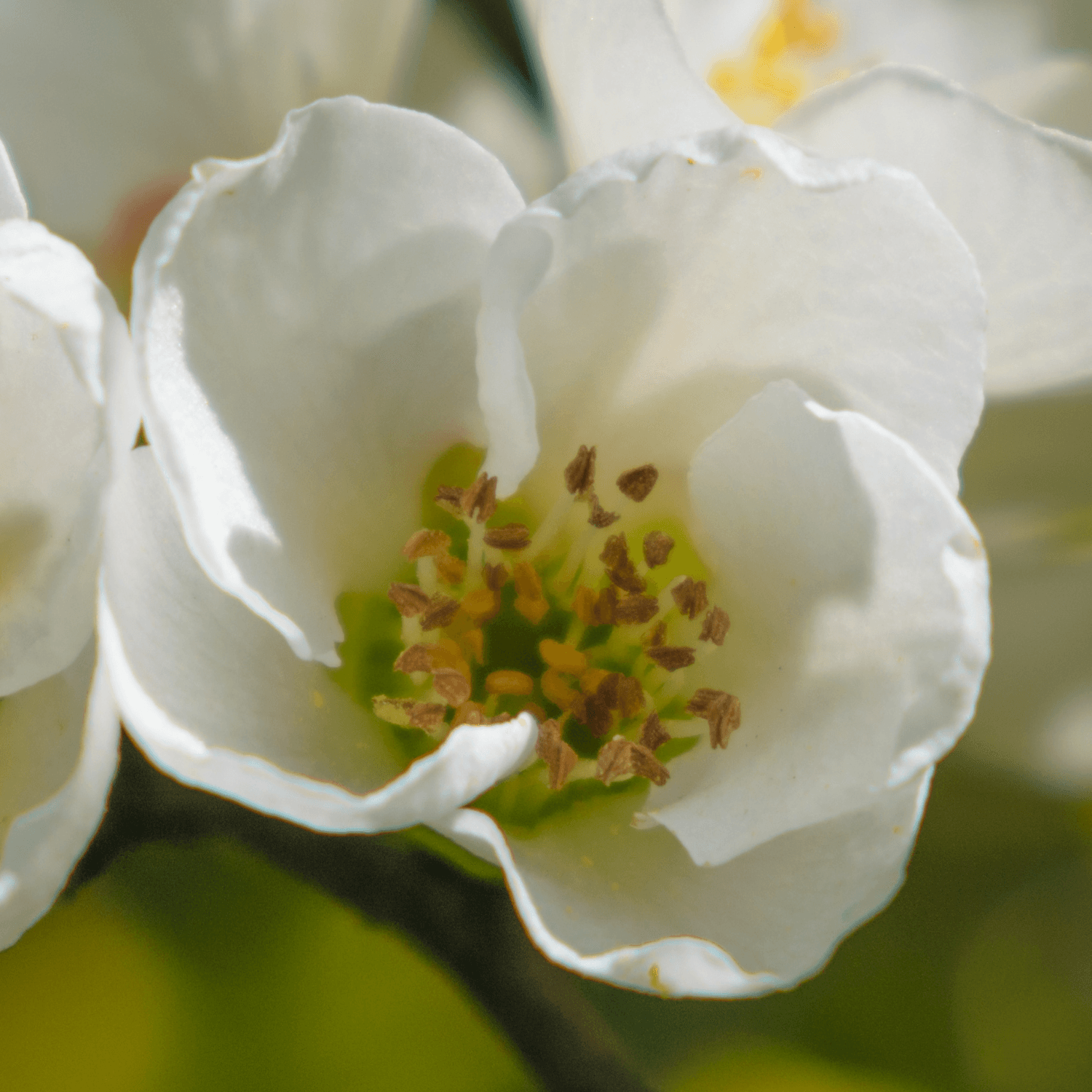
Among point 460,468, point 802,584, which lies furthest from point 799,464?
point 460,468

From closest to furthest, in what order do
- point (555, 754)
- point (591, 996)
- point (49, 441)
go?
point (49, 441), point (555, 754), point (591, 996)

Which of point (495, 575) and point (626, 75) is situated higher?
point (626, 75)

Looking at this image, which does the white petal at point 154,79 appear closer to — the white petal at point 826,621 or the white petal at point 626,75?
the white petal at point 626,75

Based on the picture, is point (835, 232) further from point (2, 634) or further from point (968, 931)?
point (968, 931)

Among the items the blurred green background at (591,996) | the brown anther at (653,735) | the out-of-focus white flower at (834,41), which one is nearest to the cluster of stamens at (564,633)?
the brown anther at (653,735)

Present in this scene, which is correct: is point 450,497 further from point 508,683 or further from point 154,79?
point 154,79

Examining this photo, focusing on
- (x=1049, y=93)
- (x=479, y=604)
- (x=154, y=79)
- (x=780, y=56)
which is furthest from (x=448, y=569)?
(x=780, y=56)
